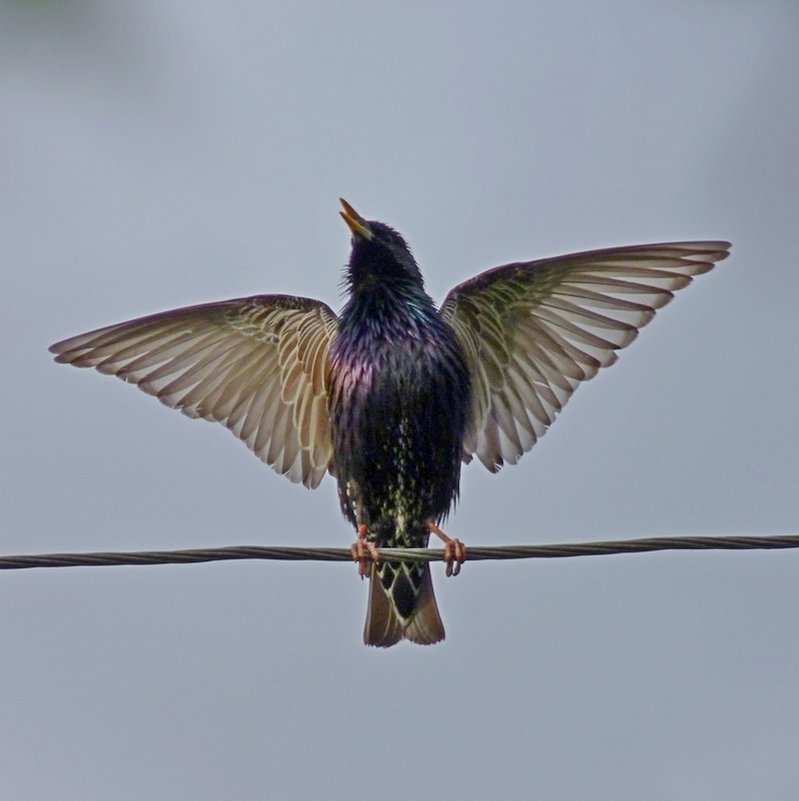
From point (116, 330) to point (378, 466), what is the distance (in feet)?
4.10

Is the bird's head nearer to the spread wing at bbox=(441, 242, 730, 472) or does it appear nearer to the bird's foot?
the spread wing at bbox=(441, 242, 730, 472)

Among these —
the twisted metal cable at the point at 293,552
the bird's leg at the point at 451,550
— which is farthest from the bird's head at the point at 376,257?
the twisted metal cable at the point at 293,552

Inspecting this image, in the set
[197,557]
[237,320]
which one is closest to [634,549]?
[197,557]

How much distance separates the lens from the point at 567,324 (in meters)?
6.35

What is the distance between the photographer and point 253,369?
667 cm

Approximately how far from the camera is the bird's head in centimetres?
639

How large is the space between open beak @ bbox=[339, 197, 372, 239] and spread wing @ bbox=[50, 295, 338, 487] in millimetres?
404

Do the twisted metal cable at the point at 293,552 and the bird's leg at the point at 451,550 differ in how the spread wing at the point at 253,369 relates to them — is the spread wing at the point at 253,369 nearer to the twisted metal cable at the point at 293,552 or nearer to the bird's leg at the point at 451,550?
the bird's leg at the point at 451,550

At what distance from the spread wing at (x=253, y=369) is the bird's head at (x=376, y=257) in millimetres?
271

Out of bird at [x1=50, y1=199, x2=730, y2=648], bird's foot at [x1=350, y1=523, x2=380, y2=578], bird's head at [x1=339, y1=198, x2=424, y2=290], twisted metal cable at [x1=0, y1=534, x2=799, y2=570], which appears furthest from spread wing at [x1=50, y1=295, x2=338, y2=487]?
twisted metal cable at [x1=0, y1=534, x2=799, y2=570]

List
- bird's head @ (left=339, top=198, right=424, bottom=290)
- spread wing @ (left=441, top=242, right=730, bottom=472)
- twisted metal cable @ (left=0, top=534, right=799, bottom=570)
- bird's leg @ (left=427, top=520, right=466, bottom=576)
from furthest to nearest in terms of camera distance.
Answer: bird's head @ (left=339, top=198, right=424, bottom=290)
spread wing @ (left=441, top=242, right=730, bottom=472)
bird's leg @ (left=427, top=520, right=466, bottom=576)
twisted metal cable @ (left=0, top=534, right=799, bottom=570)

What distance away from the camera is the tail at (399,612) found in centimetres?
610

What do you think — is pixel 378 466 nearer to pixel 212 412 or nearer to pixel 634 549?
pixel 212 412

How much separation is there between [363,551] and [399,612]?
1.95 feet
